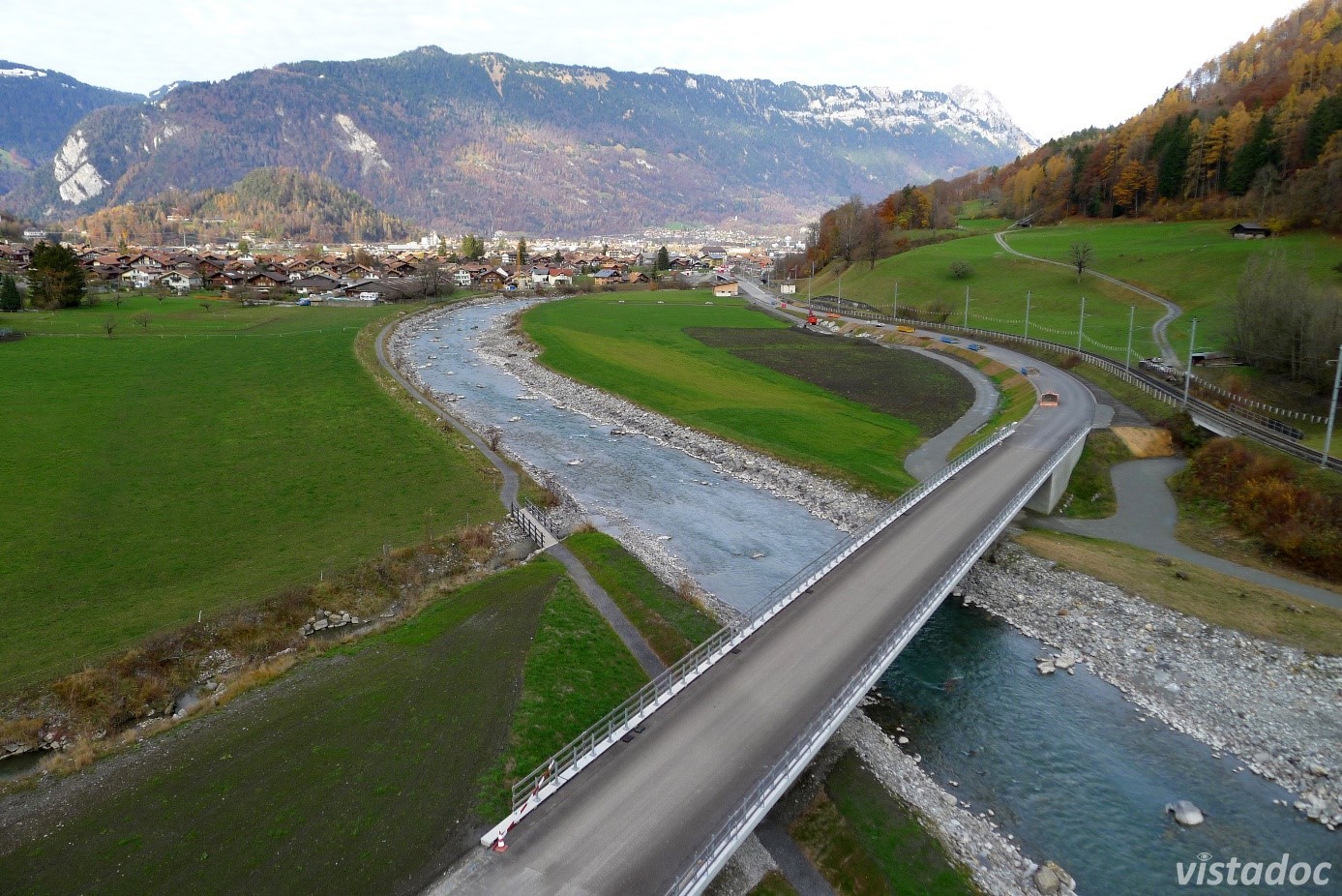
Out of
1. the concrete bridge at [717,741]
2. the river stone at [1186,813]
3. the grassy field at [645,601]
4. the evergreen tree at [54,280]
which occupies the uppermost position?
the evergreen tree at [54,280]

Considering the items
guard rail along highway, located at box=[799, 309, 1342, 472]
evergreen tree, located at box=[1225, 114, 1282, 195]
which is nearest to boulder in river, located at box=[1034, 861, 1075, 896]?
guard rail along highway, located at box=[799, 309, 1342, 472]

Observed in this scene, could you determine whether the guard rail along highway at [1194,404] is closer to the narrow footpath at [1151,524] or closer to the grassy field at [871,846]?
the narrow footpath at [1151,524]

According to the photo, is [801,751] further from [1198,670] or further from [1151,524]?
[1151,524]

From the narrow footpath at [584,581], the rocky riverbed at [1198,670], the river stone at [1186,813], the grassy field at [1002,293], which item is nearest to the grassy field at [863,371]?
the grassy field at [1002,293]

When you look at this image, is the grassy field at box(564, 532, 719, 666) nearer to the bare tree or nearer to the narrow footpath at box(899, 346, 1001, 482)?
the narrow footpath at box(899, 346, 1001, 482)

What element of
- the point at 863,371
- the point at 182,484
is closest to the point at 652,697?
the point at 182,484

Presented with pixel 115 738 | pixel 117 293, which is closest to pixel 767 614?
pixel 115 738

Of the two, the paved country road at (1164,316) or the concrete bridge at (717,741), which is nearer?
the concrete bridge at (717,741)
